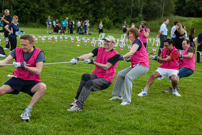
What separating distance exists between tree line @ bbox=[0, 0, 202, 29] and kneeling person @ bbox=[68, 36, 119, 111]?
4418cm

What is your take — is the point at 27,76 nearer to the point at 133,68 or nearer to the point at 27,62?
the point at 27,62

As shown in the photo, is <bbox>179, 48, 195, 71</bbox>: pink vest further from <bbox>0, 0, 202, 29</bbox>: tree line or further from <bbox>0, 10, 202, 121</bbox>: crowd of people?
<bbox>0, 0, 202, 29</bbox>: tree line

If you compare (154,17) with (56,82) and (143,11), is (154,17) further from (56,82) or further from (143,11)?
(56,82)

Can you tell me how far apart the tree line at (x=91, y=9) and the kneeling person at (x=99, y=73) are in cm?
4418

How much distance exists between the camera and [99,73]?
5445 millimetres

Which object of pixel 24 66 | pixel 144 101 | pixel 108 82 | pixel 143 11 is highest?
pixel 143 11

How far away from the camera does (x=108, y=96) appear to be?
21.0 ft

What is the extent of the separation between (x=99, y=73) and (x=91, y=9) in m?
49.3

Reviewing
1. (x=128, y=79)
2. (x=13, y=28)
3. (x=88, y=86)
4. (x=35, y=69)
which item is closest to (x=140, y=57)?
(x=128, y=79)

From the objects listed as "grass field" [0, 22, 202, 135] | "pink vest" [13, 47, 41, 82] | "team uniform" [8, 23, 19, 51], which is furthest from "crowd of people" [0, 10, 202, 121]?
"team uniform" [8, 23, 19, 51]

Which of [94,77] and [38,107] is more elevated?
[94,77]

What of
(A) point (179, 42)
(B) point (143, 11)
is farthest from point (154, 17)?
(A) point (179, 42)

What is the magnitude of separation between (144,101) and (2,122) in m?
3.31

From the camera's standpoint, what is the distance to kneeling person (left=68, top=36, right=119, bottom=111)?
5.13 m
